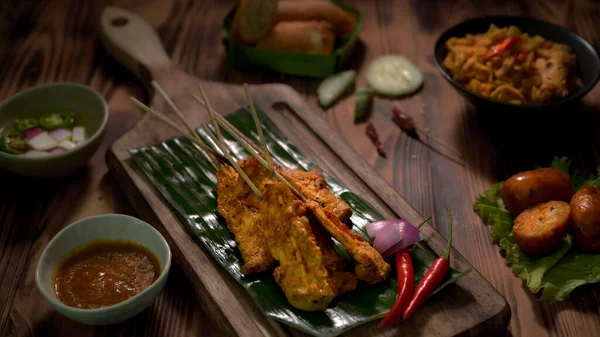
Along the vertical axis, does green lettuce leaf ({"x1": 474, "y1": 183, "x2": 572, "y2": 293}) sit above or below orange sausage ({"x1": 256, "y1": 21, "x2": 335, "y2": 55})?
below

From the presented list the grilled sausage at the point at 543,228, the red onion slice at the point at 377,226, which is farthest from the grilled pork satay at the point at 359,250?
the grilled sausage at the point at 543,228

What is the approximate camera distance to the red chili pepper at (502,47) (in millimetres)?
4254

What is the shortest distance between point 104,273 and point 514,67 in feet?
10.2

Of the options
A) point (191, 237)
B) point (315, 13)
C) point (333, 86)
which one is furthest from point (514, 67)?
point (191, 237)

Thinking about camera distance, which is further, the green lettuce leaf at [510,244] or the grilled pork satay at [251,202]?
the green lettuce leaf at [510,244]

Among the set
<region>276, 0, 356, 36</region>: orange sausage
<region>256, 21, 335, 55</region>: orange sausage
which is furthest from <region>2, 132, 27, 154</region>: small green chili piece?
<region>276, 0, 356, 36</region>: orange sausage

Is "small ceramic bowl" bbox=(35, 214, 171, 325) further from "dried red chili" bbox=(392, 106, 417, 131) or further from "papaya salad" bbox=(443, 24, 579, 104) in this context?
"papaya salad" bbox=(443, 24, 579, 104)

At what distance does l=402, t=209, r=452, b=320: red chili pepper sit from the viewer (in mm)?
2738

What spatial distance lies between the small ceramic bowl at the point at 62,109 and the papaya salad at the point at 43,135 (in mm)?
56

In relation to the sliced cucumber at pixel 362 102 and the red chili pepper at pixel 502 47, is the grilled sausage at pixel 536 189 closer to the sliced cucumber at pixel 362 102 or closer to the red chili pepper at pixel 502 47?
the red chili pepper at pixel 502 47

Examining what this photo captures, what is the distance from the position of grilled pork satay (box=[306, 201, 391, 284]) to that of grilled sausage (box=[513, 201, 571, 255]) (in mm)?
909

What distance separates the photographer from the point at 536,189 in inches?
134

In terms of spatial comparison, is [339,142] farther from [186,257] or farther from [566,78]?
[566,78]

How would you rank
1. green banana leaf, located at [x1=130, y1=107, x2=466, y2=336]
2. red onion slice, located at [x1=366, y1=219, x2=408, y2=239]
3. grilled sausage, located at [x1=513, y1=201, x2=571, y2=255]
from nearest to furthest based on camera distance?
green banana leaf, located at [x1=130, y1=107, x2=466, y2=336]
red onion slice, located at [x1=366, y1=219, x2=408, y2=239]
grilled sausage, located at [x1=513, y1=201, x2=571, y2=255]
